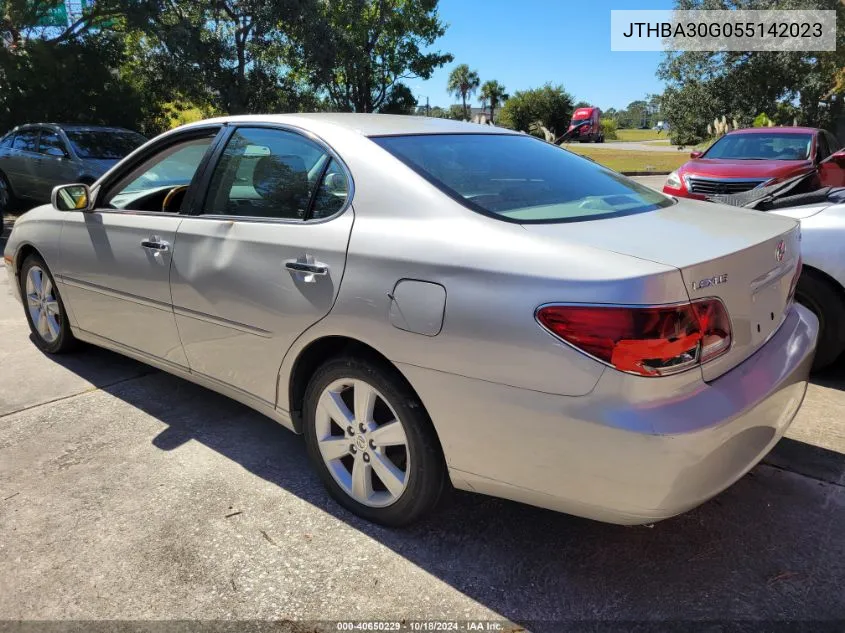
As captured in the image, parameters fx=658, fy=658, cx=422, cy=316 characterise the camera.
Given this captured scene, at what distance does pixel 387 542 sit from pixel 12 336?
397cm

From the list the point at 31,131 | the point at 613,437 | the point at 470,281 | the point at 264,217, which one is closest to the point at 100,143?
the point at 31,131

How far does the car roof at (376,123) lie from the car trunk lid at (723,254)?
3.21ft

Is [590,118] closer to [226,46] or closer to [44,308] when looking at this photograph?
[226,46]

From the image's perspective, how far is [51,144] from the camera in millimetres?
10609

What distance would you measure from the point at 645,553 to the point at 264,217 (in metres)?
2.04

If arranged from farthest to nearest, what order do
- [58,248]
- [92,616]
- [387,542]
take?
1. [58,248]
2. [387,542]
3. [92,616]

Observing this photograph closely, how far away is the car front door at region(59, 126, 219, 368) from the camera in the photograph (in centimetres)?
328

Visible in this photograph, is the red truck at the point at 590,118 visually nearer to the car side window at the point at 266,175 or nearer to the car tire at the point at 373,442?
the car side window at the point at 266,175

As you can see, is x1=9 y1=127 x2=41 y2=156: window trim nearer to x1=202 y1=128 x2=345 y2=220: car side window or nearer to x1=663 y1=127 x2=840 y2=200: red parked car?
x1=202 y1=128 x2=345 y2=220: car side window

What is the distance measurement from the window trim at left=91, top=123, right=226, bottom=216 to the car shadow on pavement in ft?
4.39

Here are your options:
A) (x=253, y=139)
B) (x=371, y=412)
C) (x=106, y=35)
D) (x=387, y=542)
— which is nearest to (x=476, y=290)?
(x=371, y=412)

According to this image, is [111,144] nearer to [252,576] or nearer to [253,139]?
[253,139]

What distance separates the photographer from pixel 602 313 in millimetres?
1853

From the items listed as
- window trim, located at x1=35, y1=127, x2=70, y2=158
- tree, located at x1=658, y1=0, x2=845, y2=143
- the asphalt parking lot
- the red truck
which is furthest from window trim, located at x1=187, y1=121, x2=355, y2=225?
the red truck
